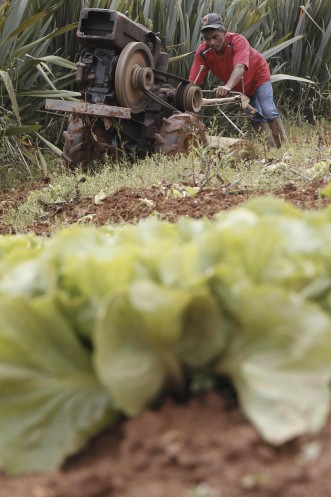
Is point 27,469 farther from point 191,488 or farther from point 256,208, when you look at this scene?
point 256,208

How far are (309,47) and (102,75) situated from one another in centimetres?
600

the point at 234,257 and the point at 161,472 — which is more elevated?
the point at 234,257

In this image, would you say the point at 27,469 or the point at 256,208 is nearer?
the point at 27,469

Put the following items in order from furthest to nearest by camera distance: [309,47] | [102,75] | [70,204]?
[309,47]
[102,75]
[70,204]

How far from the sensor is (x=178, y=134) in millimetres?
8672

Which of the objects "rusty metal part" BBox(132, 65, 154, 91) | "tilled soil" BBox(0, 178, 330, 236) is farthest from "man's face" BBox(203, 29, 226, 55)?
"tilled soil" BBox(0, 178, 330, 236)

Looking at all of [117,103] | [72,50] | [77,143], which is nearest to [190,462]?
[77,143]

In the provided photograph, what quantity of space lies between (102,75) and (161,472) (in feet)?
25.2

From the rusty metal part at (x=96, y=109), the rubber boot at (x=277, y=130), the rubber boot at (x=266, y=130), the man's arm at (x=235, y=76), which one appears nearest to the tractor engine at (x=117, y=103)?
the rusty metal part at (x=96, y=109)

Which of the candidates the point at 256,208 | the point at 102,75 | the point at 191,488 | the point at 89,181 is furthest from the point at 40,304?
the point at 102,75

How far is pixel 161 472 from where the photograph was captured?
3.62 feet

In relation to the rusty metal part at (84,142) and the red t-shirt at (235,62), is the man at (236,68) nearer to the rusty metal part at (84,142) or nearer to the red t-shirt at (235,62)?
the red t-shirt at (235,62)

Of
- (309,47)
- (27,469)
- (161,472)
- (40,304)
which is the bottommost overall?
(309,47)

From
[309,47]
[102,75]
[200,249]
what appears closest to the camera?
[200,249]
